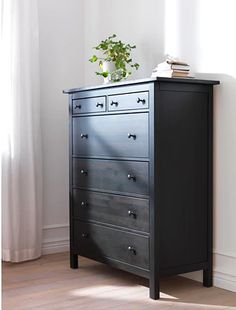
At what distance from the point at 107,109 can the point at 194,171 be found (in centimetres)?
66

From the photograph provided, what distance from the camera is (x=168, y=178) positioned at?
9.18ft

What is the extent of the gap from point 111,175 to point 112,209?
207 mm

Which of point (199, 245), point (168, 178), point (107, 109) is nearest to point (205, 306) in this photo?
point (199, 245)

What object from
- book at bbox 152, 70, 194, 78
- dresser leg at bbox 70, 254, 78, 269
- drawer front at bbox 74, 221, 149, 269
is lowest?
dresser leg at bbox 70, 254, 78, 269

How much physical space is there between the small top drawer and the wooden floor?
107cm

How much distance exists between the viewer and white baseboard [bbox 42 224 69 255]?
12.9 feet

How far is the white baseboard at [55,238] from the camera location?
3932 millimetres

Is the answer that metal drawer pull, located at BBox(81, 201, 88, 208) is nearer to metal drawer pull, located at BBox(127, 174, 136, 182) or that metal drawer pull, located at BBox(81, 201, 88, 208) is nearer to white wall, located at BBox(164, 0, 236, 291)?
metal drawer pull, located at BBox(127, 174, 136, 182)

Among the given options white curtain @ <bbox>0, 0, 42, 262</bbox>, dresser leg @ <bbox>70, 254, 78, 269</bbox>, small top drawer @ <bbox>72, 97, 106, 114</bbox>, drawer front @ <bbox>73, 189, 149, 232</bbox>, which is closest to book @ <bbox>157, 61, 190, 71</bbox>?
small top drawer @ <bbox>72, 97, 106, 114</bbox>

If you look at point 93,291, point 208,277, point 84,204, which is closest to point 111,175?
point 84,204

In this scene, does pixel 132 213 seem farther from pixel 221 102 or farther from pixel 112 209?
pixel 221 102

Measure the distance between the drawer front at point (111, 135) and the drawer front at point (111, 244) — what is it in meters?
0.47

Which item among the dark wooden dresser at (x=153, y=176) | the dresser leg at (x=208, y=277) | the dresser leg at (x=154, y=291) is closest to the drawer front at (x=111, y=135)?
the dark wooden dresser at (x=153, y=176)

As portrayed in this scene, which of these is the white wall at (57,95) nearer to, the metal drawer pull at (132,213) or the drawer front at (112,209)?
the drawer front at (112,209)
